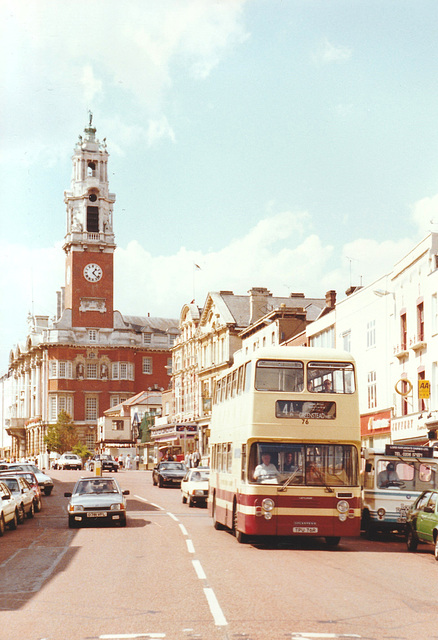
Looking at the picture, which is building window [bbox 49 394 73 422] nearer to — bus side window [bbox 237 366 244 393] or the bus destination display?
bus side window [bbox 237 366 244 393]

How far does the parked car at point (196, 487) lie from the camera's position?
→ 3422 centimetres

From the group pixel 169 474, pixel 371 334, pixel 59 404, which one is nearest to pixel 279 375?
pixel 371 334

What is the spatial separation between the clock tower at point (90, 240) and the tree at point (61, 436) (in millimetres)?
14544

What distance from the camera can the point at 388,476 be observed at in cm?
2223

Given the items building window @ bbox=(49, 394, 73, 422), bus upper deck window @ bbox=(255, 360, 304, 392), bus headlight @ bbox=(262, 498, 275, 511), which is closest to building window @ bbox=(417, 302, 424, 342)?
bus upper deck window @ bbox=(255, 360, 304, 392)

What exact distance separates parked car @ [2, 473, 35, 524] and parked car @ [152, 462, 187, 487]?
17.7 meters

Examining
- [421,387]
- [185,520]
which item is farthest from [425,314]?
[185,520]

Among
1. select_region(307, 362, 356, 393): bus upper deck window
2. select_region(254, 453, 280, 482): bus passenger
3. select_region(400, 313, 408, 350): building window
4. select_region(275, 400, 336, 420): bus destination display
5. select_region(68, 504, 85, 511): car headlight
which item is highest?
select_region(400, 313, 408, 350): building window

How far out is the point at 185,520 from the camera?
27.7m

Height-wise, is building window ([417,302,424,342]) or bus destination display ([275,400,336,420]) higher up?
building window ([417,302,424,342])

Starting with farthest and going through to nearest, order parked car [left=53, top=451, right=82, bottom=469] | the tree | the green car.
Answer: the tree
parked car [left=53, top=451, right=82, bottom=469]
the green car

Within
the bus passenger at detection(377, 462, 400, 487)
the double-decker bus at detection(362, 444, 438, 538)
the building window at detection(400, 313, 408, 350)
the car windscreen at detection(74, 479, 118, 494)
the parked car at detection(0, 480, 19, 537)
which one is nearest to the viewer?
the double-decker bus at detection(362, 444, 438, 538)

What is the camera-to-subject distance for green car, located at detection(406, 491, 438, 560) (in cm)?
1795

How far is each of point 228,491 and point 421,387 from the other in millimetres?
15560
